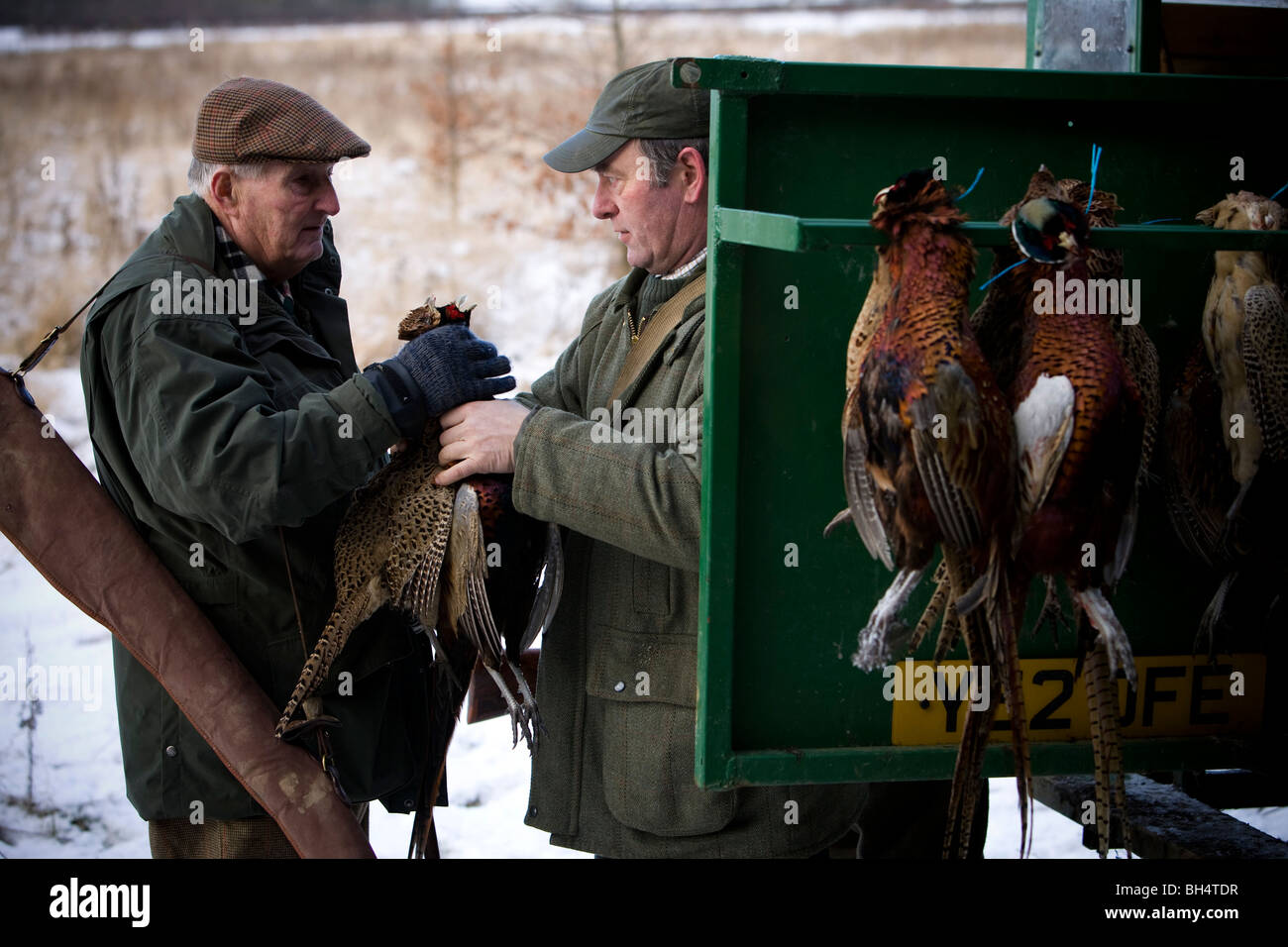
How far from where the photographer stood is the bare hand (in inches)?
95.4

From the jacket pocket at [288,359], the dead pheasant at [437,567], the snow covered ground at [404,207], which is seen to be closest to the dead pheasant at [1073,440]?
the dead pheasant at [437,567]

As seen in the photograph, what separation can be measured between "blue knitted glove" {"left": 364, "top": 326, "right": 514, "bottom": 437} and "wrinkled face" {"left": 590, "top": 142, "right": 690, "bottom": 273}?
39 cm

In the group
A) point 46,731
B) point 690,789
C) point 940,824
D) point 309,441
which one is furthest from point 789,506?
point 46,731

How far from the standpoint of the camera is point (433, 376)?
2.43 m

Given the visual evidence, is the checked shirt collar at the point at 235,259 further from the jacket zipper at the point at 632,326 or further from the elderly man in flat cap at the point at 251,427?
the jacket zipper at the point at 632,326

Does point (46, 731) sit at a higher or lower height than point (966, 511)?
lower

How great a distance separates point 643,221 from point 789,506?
727mm

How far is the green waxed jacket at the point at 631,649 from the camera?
2.34 meters

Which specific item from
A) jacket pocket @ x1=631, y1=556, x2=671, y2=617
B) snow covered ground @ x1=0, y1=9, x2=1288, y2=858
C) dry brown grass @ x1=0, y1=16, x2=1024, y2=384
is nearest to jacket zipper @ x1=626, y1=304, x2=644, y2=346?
jacket pocket @ x1=631, y1=556, x2=671, y2=617

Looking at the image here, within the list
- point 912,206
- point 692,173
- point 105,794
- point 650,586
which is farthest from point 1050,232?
point 105,794

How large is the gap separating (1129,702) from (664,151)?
1.42 meters

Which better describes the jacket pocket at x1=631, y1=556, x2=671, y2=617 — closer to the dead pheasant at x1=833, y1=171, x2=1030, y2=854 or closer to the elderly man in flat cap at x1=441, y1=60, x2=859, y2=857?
the elderly man in flat cap at x1=441, y1=60, x2=859, y2=857

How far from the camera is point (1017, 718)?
1.88 metres

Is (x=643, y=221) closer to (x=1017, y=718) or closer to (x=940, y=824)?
(x=1017, y=718)
